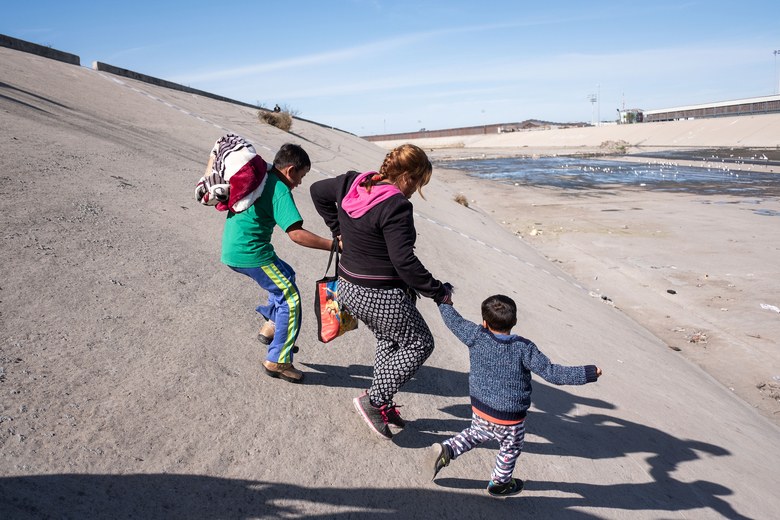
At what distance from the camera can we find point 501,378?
3.36m

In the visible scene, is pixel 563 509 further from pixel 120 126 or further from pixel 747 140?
pixel 747 140

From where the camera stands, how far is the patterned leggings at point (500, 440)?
3404 mm

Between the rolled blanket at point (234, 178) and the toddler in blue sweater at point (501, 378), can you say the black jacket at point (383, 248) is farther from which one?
the rolled blanket at point (234, 178)

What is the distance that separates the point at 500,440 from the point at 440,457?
1.13ft

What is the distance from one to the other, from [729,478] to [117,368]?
4.38 m

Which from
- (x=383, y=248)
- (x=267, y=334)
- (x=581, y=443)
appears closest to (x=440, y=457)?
(x=383, y=248)

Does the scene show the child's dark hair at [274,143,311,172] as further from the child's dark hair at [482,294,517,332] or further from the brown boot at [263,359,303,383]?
the child's dark hair at [482,294,517,332]

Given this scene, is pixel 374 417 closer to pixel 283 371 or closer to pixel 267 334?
pixel 283 371

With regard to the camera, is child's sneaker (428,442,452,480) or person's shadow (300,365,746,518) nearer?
child's sneaker (428,442,452,480)

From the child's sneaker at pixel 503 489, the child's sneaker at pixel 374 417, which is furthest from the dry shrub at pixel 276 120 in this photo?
the child's sneaker at pixel 503 489

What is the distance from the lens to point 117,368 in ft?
12.4

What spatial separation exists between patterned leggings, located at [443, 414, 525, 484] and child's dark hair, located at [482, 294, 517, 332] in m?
0.52

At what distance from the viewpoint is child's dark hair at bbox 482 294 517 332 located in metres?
3.36

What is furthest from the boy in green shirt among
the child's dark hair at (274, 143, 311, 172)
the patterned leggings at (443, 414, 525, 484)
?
the patterned leggings at (443, 414, 525, 484)
